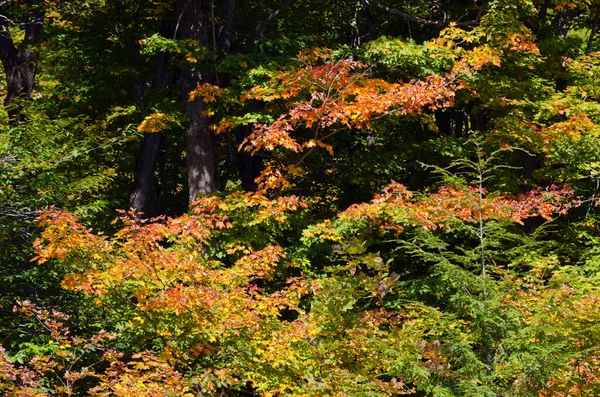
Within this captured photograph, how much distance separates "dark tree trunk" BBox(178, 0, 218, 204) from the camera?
11.6 meters

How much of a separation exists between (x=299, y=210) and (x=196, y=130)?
236cm

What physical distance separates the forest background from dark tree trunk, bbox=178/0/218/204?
39 millimetres

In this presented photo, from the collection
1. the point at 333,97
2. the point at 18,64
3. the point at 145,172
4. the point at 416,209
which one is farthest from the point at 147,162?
the point at 416,209

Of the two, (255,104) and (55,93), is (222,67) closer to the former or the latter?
(255,104)

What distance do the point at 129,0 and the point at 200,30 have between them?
2985 millimetres

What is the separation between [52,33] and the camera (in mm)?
13164

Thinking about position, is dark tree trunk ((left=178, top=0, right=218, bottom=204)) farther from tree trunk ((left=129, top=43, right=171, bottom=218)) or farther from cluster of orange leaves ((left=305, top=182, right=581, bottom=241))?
cluster of orange leaves ((left=305, top=182, right=581, bottom=241))

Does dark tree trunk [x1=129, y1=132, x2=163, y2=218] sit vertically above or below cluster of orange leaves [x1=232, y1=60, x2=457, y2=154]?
below

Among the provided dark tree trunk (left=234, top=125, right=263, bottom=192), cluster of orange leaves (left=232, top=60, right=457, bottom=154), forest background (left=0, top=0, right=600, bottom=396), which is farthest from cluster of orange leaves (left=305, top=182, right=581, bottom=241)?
dark tree trunk (left=234, top=125, right=263, bottom=192)

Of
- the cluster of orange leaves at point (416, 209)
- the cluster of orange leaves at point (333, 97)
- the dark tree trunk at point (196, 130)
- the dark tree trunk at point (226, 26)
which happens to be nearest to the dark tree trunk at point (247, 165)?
the dark tree trunk at point (226, 26)

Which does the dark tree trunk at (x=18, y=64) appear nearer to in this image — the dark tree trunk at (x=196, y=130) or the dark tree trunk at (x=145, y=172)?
the dark tree trunk at (x=145, y=172)

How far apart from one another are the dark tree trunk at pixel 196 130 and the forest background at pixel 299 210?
1.6 inches

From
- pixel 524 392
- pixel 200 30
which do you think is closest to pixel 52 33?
pixel 200 30

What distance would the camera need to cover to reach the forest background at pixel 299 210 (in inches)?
251
